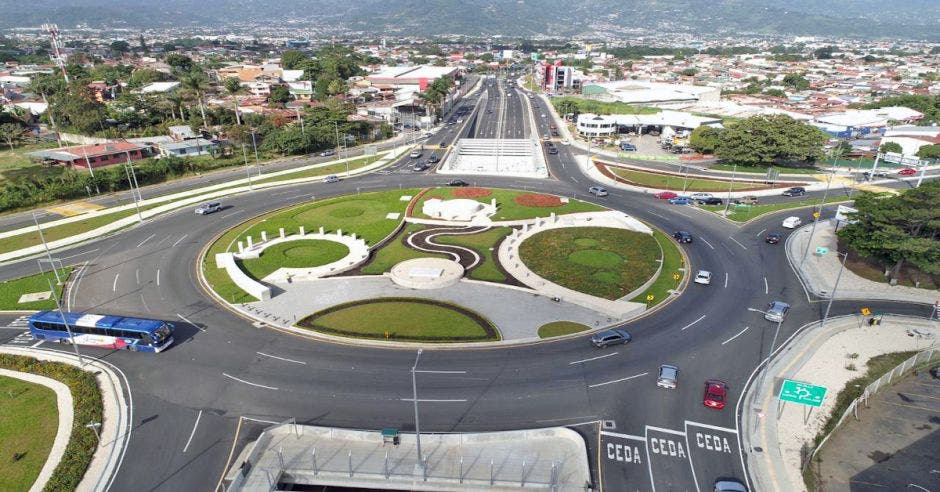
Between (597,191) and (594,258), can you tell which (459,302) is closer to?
(594,258)

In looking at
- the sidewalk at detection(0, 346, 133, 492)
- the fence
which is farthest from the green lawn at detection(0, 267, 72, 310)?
the fence

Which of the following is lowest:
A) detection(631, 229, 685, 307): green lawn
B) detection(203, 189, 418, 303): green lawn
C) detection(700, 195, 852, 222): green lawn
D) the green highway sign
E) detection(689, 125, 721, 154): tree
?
detection(700, 195, 852, 222): green lawn

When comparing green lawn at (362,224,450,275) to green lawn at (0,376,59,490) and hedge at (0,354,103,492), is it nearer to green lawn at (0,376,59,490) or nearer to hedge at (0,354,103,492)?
hedge at (0,354,103,492)

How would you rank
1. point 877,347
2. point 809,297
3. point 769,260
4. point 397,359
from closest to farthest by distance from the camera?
point 397,359 → point 877,347 → point 809,297 → point 769,260

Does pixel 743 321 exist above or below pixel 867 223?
below

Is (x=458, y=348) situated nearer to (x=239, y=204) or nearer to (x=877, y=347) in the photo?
(x=877, y=347)

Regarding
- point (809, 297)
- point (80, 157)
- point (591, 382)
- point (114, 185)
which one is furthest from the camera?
point (80, 157)

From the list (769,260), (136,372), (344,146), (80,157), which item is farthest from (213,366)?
(344,146)

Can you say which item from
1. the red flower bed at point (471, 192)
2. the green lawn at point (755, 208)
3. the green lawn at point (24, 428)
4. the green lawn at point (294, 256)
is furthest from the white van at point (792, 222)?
the green lawn at point (24, 428)
